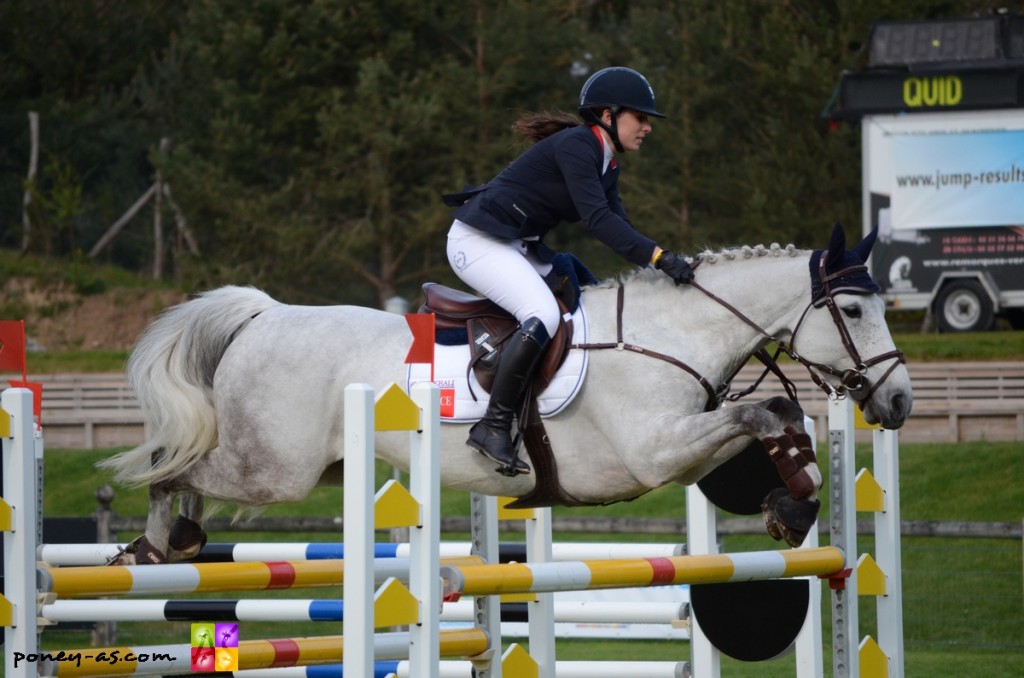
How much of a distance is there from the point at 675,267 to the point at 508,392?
2.27 feet

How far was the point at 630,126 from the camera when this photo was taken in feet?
14.9

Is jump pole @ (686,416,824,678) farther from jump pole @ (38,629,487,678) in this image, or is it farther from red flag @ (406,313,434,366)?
red flag @ (406,313,434,366)

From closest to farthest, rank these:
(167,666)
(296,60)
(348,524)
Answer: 1. (348,524)
2. (167,666)
3. (296,60)

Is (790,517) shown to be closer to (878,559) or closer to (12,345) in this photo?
(878,559)

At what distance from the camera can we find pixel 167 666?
3.91 m

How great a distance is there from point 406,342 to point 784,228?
1551 cm

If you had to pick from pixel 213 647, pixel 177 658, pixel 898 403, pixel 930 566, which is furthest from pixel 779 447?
pixel 930 566

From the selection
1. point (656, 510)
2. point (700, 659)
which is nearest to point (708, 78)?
point (656, 510)

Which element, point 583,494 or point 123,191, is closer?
point 583,494

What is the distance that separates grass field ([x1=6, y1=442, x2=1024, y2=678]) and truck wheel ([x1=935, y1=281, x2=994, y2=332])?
373 cm

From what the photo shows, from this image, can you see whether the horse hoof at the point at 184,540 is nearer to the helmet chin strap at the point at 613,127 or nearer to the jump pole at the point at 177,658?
the jump pole at the point at 177,658

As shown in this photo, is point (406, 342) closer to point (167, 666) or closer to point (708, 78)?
point (167, 666)

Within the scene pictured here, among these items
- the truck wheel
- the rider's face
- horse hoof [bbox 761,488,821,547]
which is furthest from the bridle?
the truck wheel

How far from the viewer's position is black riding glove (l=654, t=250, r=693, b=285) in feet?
14.6
